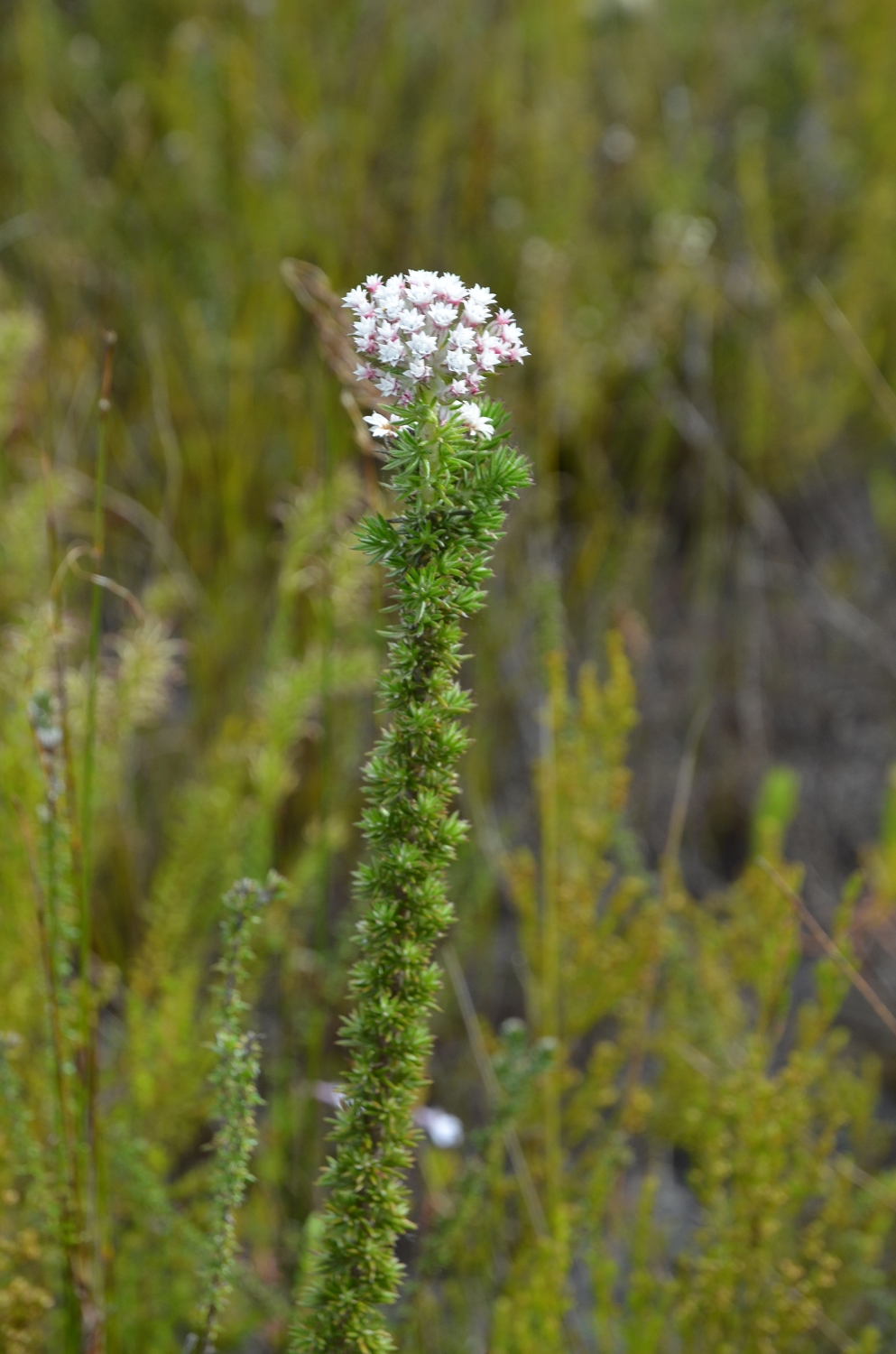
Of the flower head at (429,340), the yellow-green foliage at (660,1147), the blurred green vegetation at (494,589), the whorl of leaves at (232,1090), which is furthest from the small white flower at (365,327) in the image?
the yellow-green foliage at (660,1147)

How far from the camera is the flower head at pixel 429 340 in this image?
61 centimetres

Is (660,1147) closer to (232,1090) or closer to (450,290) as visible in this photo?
(232,1090)

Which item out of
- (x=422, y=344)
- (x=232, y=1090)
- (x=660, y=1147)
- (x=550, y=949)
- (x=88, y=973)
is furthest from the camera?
(x=660, y=1147)

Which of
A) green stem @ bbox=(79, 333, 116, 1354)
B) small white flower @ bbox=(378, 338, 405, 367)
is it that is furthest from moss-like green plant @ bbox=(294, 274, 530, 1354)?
green stem @ bbox=(79, 333, 116, 1354)

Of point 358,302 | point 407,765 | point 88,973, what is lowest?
point 407,765

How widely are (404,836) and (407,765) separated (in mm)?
50

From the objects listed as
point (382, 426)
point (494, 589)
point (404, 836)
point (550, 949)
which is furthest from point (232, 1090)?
point (494, 589)

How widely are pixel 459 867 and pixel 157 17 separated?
8.62 feet

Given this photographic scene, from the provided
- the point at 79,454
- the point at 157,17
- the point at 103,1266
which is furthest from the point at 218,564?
the point at 157,17

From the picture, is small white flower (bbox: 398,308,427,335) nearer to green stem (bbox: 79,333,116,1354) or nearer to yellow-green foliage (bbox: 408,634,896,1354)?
green stem (bbox: 79,333,116,1354)

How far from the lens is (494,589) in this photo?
88.3 inches

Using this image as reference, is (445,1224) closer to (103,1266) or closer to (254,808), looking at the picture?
(103,1266)

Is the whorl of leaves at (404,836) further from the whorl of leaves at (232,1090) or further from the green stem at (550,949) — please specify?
the green stem at (550,949)

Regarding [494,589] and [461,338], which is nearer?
[461,338]
